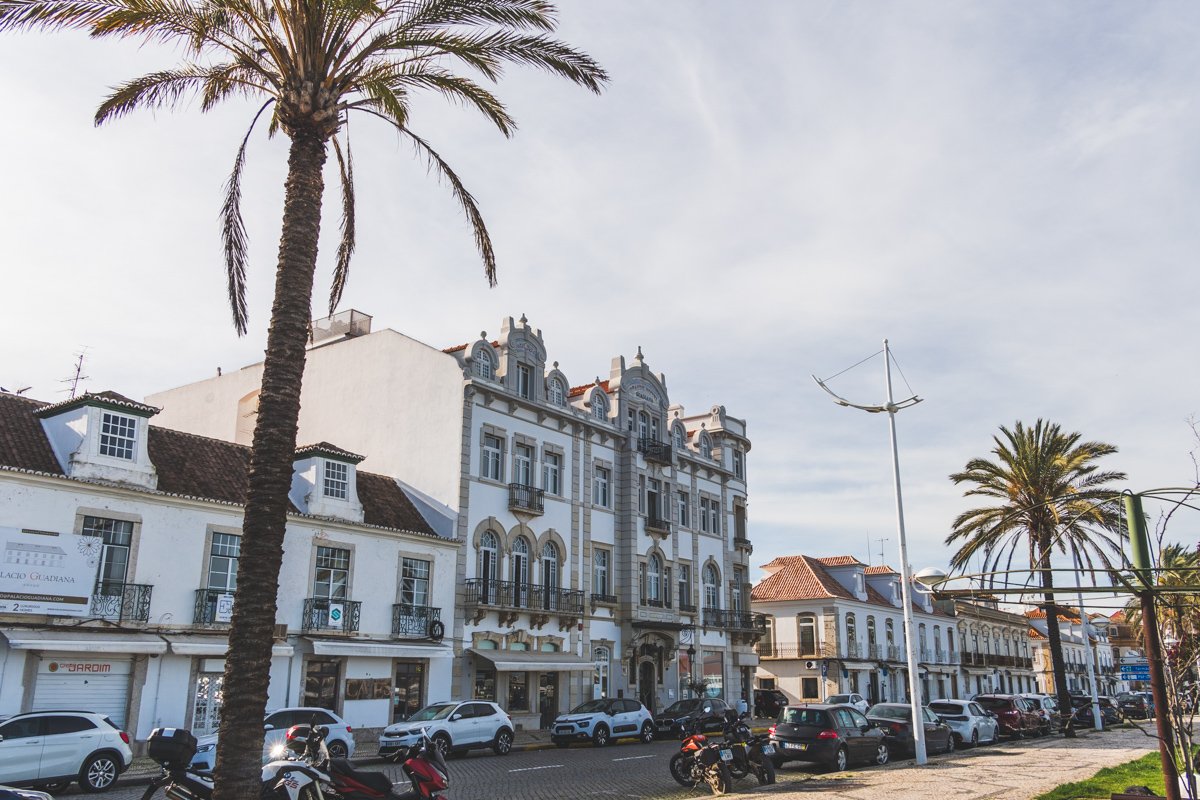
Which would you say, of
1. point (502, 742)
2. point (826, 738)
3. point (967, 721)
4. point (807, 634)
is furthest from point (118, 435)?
point (807, 634)

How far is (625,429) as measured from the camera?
4247cm

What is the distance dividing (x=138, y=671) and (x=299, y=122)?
17.1m

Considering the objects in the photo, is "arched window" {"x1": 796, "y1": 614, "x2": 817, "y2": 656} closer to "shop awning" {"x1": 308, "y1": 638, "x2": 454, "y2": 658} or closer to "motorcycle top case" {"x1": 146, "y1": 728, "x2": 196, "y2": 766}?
"shop awning" {"x1": 308, "y1": 638, "x2": 454, "y2": 658}

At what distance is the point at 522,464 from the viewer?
36938mm

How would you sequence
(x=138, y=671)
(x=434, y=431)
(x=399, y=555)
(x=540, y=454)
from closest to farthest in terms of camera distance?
1. (x=138, y=671)
2. (x=399, y=555)
3. (x=434, y=431)
4. (x=540, y=454)

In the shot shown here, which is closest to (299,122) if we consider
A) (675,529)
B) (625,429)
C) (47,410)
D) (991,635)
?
(47,410)

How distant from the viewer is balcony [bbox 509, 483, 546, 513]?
35.5 m

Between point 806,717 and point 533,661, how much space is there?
13.7 metres

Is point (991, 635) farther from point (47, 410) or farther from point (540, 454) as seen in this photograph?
point (47, 410)

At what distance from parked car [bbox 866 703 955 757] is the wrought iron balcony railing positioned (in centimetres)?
1229

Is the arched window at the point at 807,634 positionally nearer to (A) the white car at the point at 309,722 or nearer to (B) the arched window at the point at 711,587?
(B) the arched window at the point at 711,587

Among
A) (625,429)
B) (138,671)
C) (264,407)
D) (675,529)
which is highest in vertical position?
(625,429)

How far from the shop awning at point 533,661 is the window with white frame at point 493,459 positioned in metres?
6.09

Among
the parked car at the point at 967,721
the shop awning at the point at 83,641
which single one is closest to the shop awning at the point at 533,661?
the shop awning at the point at 83,641
